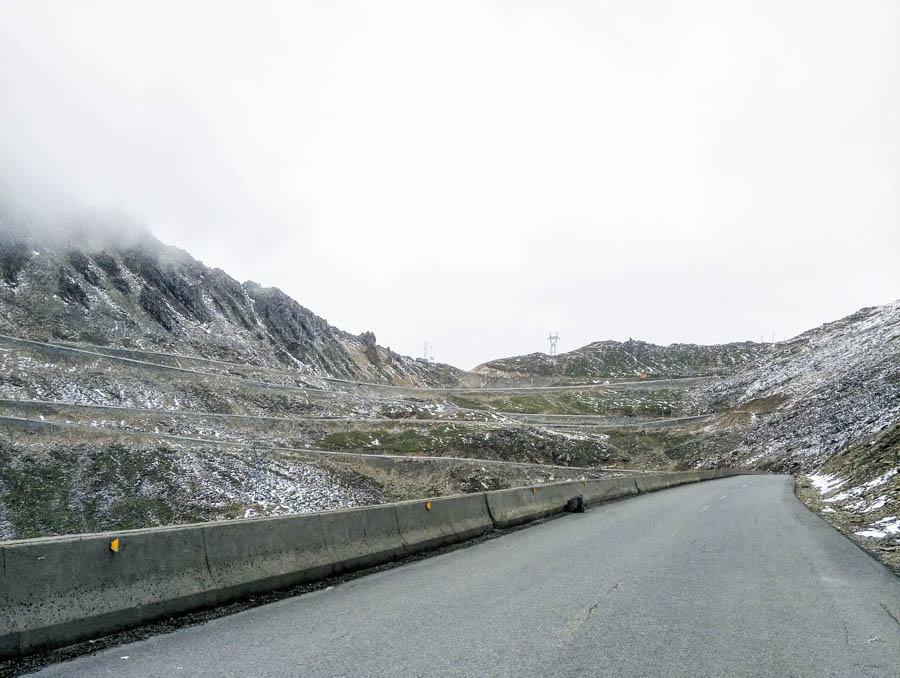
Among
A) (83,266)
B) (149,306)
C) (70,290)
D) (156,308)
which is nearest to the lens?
(70,290)

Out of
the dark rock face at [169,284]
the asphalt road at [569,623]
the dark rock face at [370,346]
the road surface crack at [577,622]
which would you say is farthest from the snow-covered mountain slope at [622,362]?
the road surface crack at [577,622]

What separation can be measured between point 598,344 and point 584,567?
19344 cm

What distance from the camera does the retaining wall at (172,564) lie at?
5.23 metres

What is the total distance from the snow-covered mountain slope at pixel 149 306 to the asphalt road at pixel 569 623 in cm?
6449

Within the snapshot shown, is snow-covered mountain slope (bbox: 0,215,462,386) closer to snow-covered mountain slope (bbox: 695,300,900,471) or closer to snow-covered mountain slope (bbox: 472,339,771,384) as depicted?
snow-covered mountain slope (bbox: 472,339,771,384)

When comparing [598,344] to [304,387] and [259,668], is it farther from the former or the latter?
[259,668]

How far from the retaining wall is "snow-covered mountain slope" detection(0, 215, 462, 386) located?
2461 inches

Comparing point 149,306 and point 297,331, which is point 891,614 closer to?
point 149,306

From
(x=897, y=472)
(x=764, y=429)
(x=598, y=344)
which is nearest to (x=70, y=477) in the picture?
(x=897, y=472)

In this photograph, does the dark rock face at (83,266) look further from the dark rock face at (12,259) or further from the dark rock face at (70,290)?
the dark rock face at (12,259)

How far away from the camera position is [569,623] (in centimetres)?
628

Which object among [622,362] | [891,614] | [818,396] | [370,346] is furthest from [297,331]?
[891,614]

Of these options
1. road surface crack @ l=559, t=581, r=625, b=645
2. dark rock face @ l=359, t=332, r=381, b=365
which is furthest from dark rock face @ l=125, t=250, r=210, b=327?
road surface crack @ l=559, t=581, r=625, b=645

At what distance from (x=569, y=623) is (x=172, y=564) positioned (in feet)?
14.5
